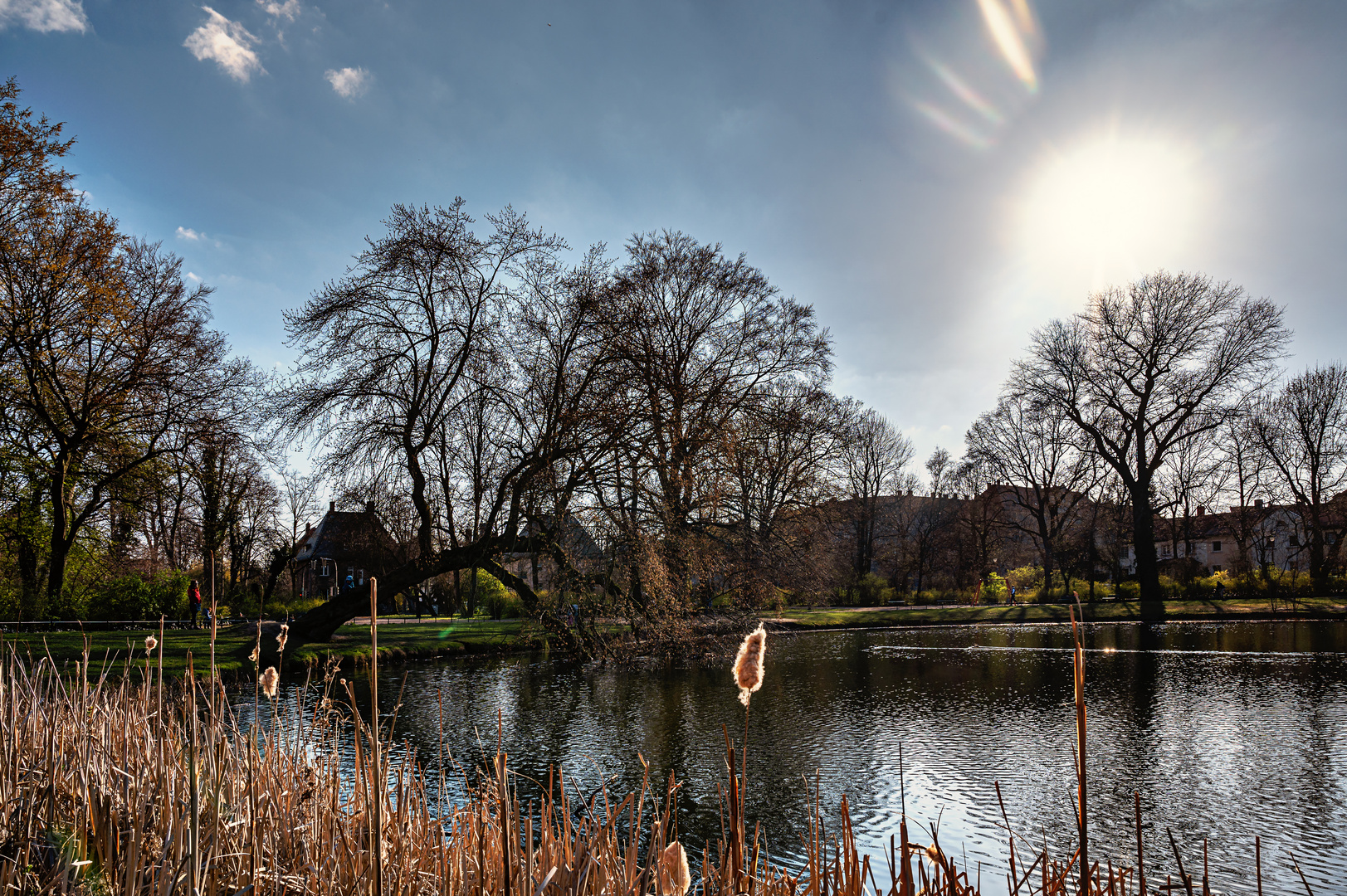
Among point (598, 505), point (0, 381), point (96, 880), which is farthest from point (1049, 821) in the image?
point (0, 381)

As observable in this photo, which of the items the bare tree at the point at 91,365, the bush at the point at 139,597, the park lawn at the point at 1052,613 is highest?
the bare tree at the point at 91,365

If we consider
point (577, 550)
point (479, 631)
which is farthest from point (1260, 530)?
point (577, 550)

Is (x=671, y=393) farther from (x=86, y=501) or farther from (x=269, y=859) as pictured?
(x=86, y=501)

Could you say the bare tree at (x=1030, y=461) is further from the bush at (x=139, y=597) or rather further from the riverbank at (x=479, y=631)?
the bush at (x=139, y=597)

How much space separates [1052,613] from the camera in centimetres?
3216

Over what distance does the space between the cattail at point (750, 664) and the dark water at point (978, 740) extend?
148 cm

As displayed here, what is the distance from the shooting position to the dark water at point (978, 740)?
283 inches

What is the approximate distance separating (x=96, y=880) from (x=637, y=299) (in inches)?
A: 776

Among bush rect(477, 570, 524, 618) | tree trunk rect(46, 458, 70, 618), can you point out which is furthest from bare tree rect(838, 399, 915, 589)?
tree trunk rect(46, 458, 70, 618)

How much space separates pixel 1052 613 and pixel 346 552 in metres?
33.4

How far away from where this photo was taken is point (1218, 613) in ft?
94.8

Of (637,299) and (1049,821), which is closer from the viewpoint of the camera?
(1049,821)

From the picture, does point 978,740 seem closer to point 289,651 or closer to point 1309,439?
point 289,651

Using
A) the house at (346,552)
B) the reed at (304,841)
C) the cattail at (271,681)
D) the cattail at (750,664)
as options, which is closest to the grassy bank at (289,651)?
the house at (346,552)
